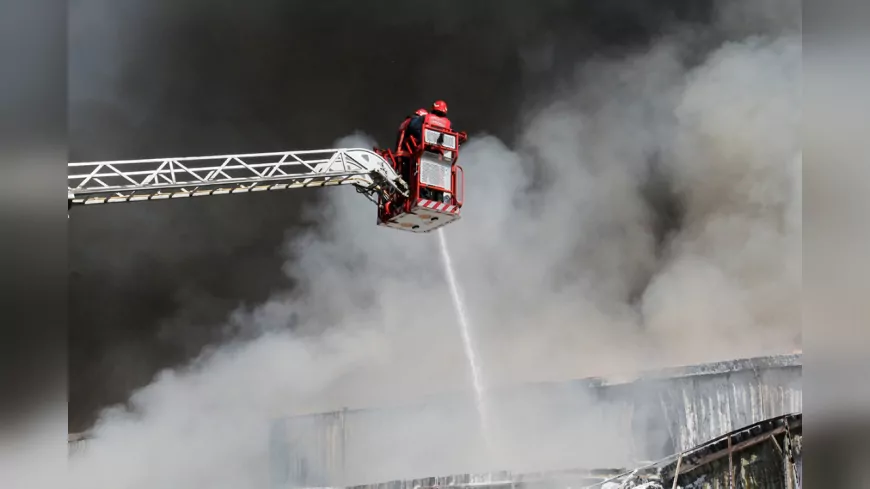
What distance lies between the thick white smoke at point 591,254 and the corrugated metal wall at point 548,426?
5 centimetres

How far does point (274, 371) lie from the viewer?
669 centimetres

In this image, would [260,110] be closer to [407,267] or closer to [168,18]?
[168,18]

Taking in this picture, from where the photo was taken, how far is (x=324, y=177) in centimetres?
632

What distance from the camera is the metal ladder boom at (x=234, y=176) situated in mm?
5762

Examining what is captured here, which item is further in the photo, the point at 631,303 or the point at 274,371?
the point at 631,303

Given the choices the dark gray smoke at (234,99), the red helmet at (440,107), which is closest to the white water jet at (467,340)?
the red helmet at (440,107)

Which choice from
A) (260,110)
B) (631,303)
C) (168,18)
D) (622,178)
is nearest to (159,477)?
(260,110)

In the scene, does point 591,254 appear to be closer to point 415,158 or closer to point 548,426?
point 548,426

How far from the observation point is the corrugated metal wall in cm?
684

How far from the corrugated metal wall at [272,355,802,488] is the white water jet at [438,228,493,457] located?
71 millimetres

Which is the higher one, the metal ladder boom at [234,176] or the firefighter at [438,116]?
the firefighter at [438,116]

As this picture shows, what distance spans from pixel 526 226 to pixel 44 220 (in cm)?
431

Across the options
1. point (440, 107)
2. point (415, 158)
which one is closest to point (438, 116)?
point (440, 107)

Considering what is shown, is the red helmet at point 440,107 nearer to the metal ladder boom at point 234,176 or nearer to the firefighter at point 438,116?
the firefighter at point 438,116
